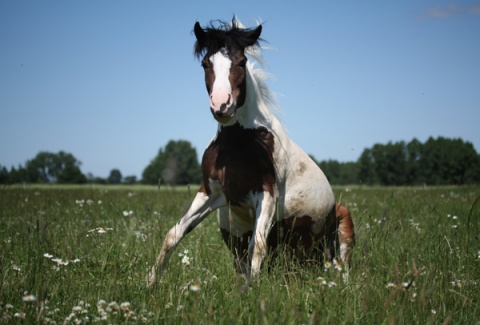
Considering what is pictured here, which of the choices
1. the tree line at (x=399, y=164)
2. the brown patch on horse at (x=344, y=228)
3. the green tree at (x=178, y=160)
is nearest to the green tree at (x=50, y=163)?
the tree line at (x=399, y=164)

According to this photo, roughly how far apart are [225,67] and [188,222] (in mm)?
1565

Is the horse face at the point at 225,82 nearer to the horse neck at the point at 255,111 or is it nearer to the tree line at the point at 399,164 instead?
the horse neck at the point at 255,111

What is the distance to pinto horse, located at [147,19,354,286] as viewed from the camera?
4.49m

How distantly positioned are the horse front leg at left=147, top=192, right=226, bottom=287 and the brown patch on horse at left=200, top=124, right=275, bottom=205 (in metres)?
0.10

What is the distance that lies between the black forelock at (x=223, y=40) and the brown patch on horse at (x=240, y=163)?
0.78 metres

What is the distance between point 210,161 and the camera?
4871 mm

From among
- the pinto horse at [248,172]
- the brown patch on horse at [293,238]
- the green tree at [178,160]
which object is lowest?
the brown patch on horse at [293,238]

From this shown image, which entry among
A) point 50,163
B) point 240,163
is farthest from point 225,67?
point 50,163

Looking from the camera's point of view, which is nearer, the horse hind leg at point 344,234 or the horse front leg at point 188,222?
the horse front leg at point 188,222

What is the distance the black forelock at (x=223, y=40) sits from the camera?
4.62 metres

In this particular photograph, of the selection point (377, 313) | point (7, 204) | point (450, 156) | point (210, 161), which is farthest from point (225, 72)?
point (450, 156)

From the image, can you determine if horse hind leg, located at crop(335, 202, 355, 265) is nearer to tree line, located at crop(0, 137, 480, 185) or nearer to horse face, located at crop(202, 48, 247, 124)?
horse face, located at crop(202, 48, 247, 124)

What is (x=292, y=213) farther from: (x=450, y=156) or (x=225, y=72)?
(x=450, y=156)

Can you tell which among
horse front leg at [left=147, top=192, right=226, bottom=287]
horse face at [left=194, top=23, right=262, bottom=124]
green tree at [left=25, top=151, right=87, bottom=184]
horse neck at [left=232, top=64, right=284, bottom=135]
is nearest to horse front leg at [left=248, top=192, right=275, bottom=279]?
horse front leg at [left=147, top=192, right=226, bottom=287]
